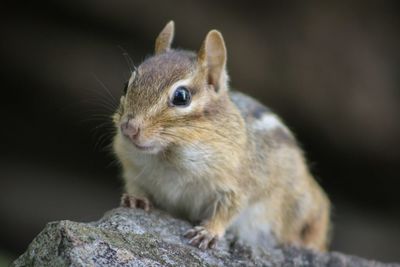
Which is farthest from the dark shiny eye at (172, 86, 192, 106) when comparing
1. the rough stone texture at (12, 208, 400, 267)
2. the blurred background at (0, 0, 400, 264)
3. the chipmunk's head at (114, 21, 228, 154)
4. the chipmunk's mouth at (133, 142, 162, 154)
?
the blurred background at (0, 0, 400, 264)

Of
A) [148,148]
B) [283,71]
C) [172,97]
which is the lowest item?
[148,148]

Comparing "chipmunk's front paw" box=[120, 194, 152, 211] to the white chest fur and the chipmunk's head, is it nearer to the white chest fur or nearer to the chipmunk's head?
the white chest fur

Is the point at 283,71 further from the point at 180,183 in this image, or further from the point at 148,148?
the point at 148,148

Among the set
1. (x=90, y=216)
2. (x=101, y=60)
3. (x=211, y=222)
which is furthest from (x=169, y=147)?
(x=90, y=216)

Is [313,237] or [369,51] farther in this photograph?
[369,51]

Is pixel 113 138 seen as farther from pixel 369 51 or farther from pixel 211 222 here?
pixel 369 51

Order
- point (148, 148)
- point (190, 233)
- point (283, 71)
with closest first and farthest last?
point (148, 148) < point (190, 233) < point (283, 71)

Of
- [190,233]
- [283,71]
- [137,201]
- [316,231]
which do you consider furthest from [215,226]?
[283,71]
